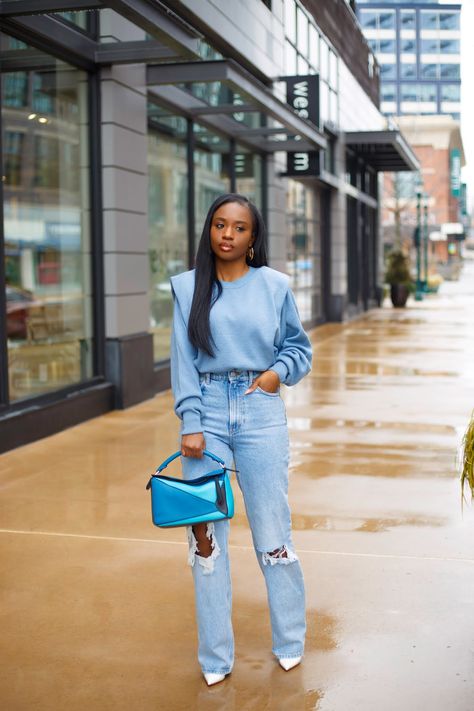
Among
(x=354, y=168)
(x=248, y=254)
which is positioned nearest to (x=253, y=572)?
(x=248, y=254)

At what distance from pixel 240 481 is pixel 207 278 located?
812 millimetres

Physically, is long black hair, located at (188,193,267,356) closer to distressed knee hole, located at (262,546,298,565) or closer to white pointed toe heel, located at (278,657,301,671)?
distressed knee hole, located at (262,546,298,565)

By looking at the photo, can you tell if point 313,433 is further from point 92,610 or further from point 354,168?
point 354,168

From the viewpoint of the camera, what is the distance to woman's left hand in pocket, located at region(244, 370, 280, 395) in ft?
13.1

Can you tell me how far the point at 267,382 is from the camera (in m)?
4.00

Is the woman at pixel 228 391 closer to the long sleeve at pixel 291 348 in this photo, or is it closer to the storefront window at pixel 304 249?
the long sleeve at pixel 291 348

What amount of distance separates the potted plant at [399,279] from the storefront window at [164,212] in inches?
863

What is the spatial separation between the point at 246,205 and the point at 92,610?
2.13 meters

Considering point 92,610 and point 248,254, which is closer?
point 248,254

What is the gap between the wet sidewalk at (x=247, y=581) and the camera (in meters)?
4.02

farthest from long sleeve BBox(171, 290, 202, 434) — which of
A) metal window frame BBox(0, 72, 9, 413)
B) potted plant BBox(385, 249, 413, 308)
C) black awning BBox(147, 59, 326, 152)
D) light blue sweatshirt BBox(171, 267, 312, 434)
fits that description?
potted plant BBox(385, 249, 413, 308)

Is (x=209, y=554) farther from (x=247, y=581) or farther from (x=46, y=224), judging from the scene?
(x=46, y=224)

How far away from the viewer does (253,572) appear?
5504mm

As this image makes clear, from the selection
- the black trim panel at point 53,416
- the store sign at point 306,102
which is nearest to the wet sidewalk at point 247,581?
the black trim panel at point 53,416
